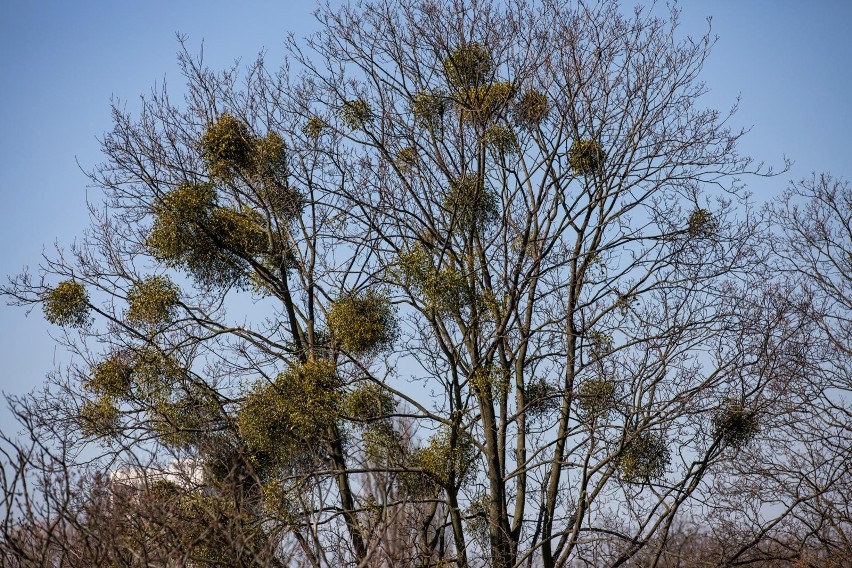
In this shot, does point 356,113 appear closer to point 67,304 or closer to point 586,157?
point 586,157

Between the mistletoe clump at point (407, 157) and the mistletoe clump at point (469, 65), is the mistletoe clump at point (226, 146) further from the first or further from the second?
the mistletoe clump at point (469, 65)

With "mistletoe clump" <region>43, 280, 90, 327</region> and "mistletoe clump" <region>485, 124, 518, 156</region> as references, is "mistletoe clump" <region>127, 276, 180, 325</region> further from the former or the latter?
"mistletoe clump" <region>485, 124, 518, 156</region>

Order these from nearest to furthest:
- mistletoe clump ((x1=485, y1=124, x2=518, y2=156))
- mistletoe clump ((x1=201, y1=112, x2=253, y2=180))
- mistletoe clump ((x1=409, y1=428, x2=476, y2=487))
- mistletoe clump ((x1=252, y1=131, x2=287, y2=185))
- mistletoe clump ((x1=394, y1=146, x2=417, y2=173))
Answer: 1. mistletoe clump ((x1=409, y1=428, x2=476, y2=487))
2. mistletoe clump ((x1=485, y1=124, x2=518, y2=156))
3. mistletoe clump ((x1=394, y1=146, x2=417, y2=173))
4. mistletoe clump ((x1=201, y1=112, x2=253, y2=180))
5. mistletoe clump ((x1=252, y1=131, x2=287, y2=185))

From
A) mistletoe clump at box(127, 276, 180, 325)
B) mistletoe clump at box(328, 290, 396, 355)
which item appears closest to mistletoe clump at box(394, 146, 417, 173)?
mistletoe clump at box(328, 290, 396, 355)

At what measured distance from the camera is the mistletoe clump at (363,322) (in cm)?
998

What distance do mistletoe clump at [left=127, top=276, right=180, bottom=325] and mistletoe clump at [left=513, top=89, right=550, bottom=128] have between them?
14.6 feet

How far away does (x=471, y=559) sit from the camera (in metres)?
10.4

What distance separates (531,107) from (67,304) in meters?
5.72

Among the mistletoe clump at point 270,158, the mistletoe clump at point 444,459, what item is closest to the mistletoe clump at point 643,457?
the mistletoe clump at point 444,459

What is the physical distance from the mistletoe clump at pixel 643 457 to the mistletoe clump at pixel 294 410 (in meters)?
3.01

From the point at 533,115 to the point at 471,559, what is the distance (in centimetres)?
499

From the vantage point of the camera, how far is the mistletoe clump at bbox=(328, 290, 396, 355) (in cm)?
998

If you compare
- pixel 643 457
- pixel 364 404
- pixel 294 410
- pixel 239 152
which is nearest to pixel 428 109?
pixel 239 152

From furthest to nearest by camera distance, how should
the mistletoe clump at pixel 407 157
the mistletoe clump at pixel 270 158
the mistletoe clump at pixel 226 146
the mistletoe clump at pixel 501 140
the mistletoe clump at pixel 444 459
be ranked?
the mistletoe clump at pixel 270 158
the mistletoe clump at pixel 226 146
the mistletoe clump at pixel 407 157
the mistletoe clump at pixel 501 140
the mistletoe clump at pixel 444 459
